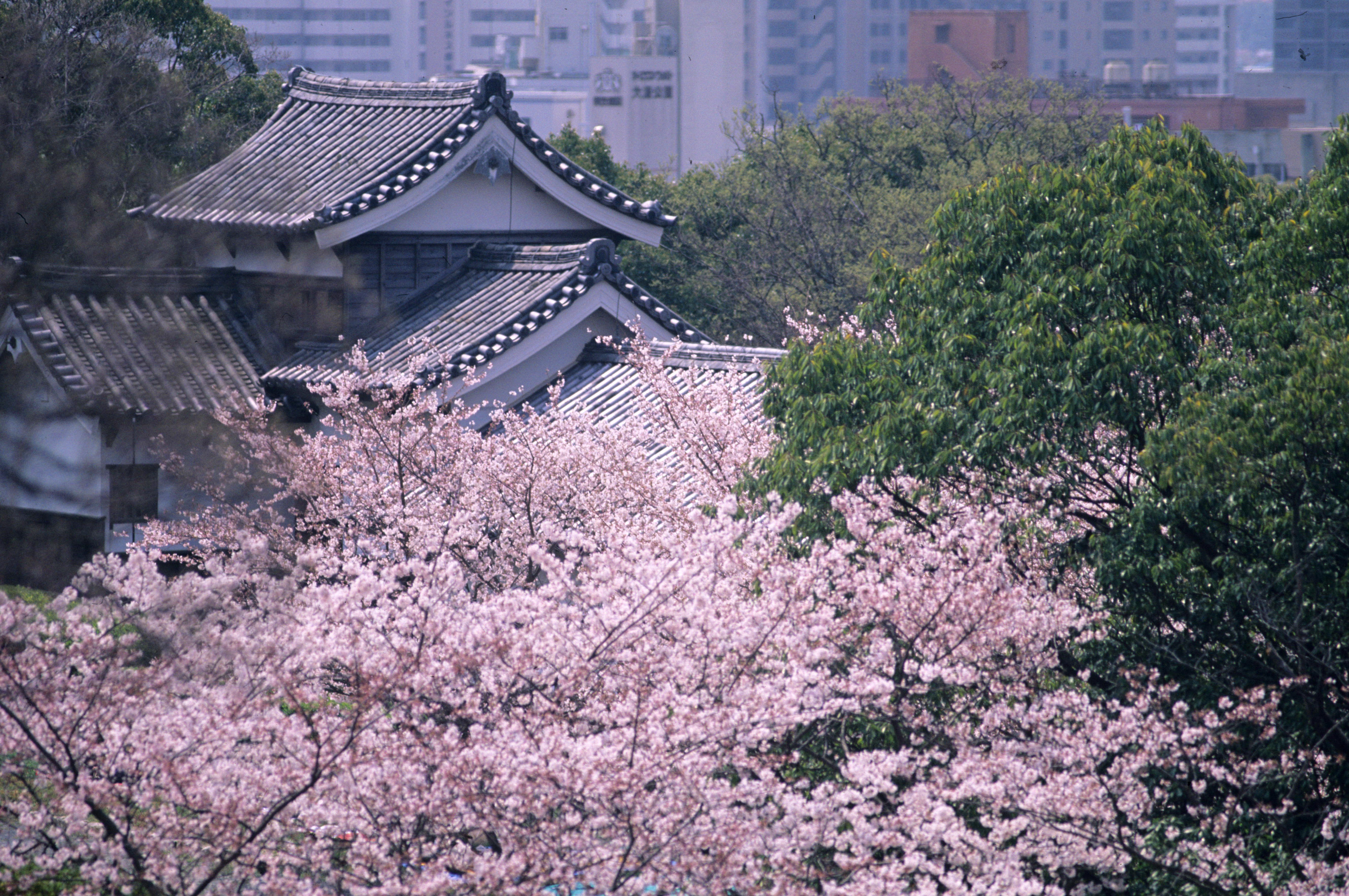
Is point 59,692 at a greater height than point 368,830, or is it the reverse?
point 59,692

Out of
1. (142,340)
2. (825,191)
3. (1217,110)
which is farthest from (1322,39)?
(142,340)

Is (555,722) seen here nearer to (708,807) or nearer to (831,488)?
(708,807)

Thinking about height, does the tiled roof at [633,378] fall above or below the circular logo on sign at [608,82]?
below

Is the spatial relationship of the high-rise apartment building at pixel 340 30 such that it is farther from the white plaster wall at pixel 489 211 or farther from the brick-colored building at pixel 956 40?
the white plaster wall at pixel 489 211

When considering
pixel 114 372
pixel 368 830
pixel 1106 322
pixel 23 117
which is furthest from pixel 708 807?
pixel 114 372

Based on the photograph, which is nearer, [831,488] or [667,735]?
[667,735]

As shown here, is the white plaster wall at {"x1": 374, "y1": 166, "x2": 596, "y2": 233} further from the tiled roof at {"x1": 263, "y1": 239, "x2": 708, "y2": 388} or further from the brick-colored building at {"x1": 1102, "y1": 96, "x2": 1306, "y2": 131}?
the brick-colored building at {"x1": 1102, "y1": 96, "x2": 1306, "y2": 131}

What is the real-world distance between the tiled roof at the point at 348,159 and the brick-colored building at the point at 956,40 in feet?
193

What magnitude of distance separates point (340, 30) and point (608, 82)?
120ft

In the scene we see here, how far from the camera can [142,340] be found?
45.5ft

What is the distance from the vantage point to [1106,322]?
24.6 ft

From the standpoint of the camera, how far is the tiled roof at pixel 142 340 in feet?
48.1

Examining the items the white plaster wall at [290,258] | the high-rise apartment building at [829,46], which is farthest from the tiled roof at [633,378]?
the high-rise apartment building at [829,46]

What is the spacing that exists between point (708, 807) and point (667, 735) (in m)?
0.43
